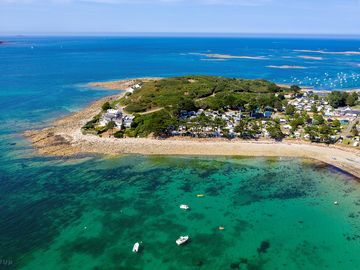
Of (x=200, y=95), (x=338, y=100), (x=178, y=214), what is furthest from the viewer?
(x=200, y=95)

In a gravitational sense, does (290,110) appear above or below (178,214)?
above

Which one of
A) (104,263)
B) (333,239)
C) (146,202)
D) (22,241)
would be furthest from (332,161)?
(22,241)

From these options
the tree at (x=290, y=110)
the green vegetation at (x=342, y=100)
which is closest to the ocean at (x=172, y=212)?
the tree at (x=290, y=110)

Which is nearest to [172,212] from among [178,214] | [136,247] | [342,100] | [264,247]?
[178,214]

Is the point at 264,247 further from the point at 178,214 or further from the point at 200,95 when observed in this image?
the point at 200,95

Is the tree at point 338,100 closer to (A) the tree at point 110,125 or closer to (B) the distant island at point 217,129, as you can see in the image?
(B) the distant island at point 217,129

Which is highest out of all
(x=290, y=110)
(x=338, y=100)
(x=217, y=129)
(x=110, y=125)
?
(x=338, y=100)

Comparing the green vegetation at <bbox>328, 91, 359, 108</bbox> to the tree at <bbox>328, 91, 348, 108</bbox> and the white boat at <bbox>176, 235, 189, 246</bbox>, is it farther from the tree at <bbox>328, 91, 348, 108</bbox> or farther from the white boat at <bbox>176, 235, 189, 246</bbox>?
the white boat at <bbox>176, 235, 189, 246</bbox>

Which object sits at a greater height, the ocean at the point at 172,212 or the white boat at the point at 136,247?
the white boat at the point at 136,247
